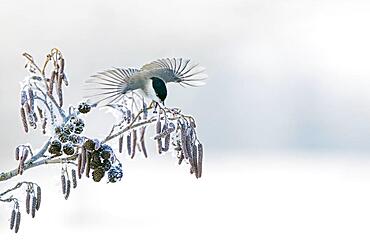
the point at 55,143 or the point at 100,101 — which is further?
the point at 100,101

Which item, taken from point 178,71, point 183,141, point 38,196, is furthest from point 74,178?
point 178,71

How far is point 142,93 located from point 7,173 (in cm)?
30

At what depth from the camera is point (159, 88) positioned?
120 centimetres

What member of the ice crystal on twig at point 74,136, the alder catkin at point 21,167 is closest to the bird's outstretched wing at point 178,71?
the ice crystal on twig at point 74,136

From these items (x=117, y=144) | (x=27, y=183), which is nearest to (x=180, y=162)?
(x=117, y=144)

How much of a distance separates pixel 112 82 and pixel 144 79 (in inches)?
1.9

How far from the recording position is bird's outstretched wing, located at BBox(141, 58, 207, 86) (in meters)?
1.23

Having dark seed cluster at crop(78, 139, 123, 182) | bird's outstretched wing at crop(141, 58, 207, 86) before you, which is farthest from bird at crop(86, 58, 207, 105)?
dark seed cluster at crop(78, 139, 123, 182)

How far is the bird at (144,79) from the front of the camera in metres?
1.16

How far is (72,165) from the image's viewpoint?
3.42ft

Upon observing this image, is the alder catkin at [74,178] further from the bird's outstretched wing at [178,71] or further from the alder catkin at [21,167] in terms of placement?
the bird's outstretched wing at [178,71]

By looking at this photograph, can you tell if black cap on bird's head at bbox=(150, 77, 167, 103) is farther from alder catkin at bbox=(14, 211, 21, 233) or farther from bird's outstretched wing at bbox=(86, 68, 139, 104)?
alder catkin at bbox=(14, 211, 21, 233)

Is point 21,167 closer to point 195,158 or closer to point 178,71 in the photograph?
point 195,158

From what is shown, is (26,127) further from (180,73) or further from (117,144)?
(180,73)
